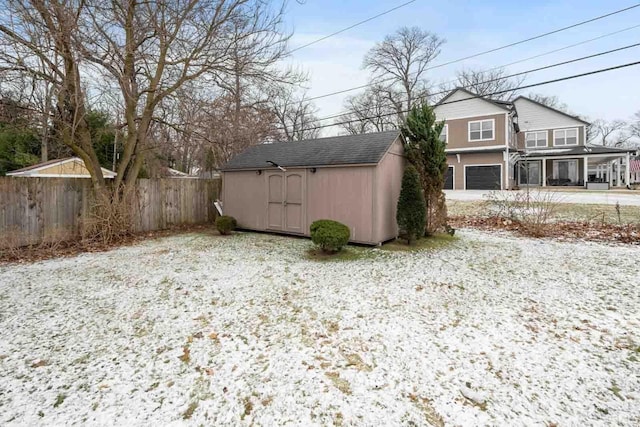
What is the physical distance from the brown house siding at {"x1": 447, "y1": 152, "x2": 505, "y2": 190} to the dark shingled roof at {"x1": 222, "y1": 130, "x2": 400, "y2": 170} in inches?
617

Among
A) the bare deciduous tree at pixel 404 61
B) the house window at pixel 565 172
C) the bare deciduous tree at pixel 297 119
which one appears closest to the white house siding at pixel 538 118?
the house window at pixel 565 172

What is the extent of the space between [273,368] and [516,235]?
848 centimetres

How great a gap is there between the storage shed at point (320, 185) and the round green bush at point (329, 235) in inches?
38.3

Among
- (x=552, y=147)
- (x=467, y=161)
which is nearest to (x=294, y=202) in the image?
(x=467, y=161)

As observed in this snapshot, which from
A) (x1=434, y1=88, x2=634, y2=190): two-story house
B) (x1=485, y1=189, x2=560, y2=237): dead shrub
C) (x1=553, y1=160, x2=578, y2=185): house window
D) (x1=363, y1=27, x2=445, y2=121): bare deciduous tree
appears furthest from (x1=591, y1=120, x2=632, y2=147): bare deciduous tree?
(x1=485, y1=189, x2=560, y2=237): dead shrub

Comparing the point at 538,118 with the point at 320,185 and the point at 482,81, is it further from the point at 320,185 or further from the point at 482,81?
the point at 320,185

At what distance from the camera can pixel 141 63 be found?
26.7 feet

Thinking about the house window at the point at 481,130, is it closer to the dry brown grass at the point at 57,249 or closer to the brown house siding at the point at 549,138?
the brown house siding at the point at 549,138

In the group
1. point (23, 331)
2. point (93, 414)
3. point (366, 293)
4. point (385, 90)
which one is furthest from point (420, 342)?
point (385, 90)

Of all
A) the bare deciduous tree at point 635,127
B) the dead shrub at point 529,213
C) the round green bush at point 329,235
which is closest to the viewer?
the round green bush at point 329,235

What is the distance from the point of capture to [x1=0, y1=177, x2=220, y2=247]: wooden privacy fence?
702 cm

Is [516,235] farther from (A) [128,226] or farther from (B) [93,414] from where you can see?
(A) [128,226]

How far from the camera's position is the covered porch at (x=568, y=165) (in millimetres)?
20750

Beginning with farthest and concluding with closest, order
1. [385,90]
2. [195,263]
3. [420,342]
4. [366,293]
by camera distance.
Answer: [385,90] < [195,263] < [366,293] < [420,342]
